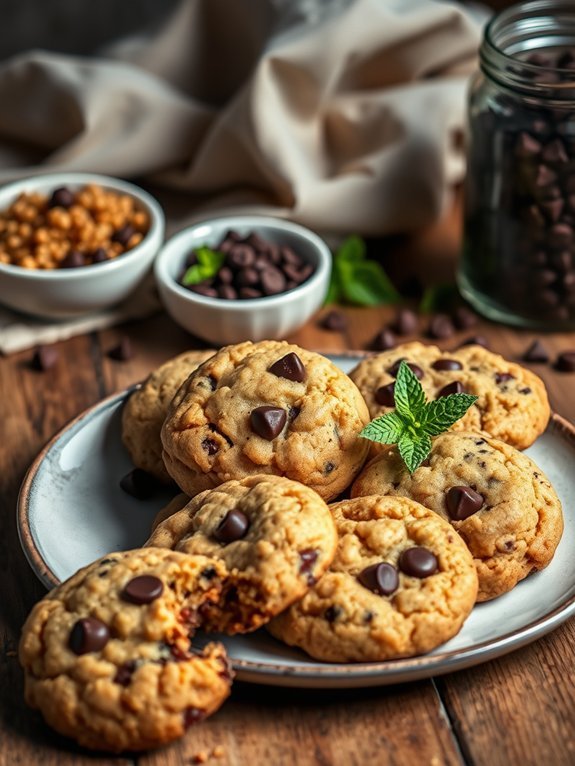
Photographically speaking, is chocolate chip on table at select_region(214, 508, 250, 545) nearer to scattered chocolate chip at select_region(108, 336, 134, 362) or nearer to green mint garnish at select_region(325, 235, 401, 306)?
scattered chocolate chip at select_region(108, 336, 134, 362)

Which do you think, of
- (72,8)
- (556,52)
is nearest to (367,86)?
(556,52)

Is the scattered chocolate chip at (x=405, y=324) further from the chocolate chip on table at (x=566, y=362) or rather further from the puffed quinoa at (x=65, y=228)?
the puffed quinoa at (x=65, y=228)

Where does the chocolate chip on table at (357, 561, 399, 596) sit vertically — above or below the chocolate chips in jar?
above

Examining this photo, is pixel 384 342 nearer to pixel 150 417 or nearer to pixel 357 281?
pixel 357 281

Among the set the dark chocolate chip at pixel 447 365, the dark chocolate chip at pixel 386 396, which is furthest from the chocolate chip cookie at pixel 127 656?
the dark chocolate chip at pixel 447 365

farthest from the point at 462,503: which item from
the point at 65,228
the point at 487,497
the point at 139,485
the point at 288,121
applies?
the point at 288,121

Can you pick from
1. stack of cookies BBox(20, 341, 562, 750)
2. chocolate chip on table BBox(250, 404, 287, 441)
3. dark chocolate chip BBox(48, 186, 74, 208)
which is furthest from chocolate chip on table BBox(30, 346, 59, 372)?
chocolate chip on table BBox(250, 404, 287, 441)
